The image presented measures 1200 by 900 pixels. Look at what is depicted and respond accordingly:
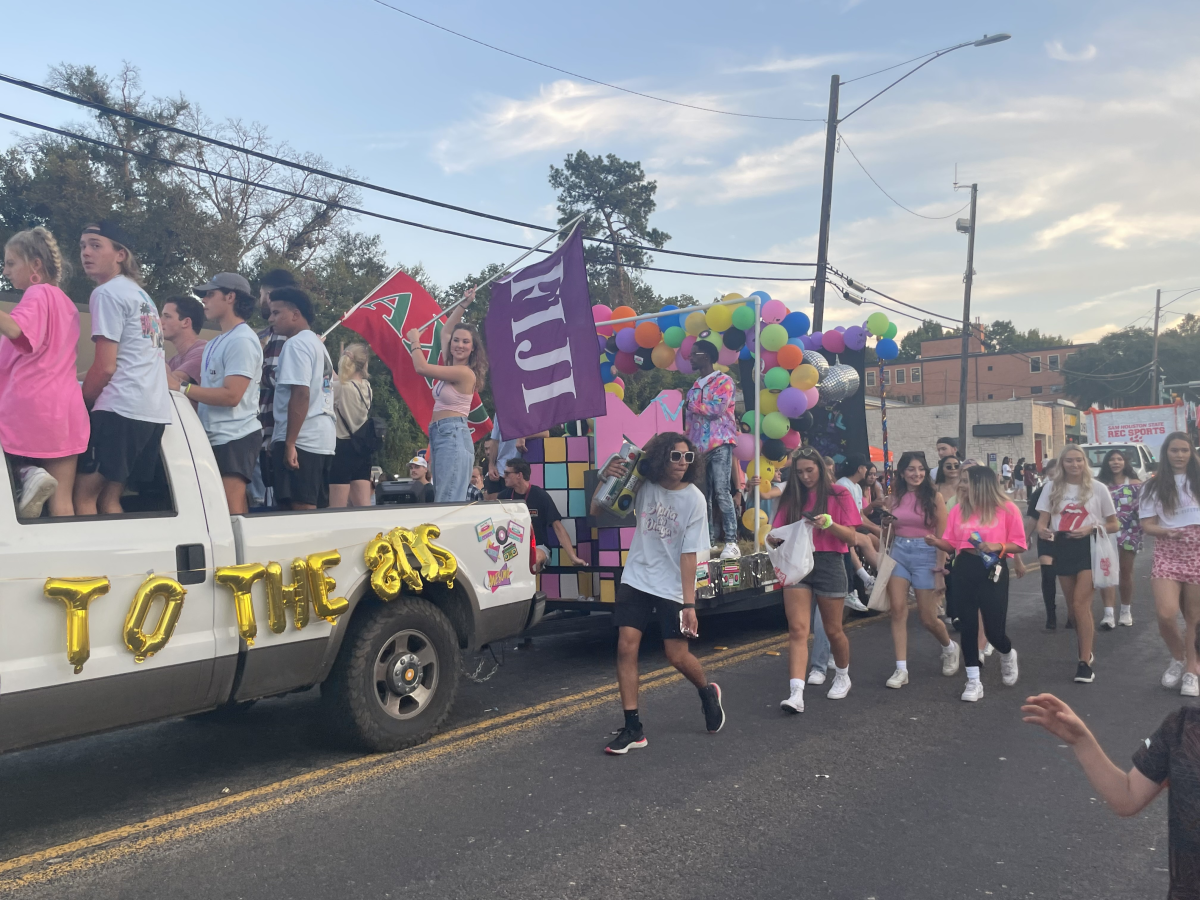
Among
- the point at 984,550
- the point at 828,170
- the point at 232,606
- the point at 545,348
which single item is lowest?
the point at 984,550

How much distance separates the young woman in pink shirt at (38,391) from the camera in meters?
3.86

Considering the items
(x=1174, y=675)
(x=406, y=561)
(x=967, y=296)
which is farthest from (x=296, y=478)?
(x=967, y=296)

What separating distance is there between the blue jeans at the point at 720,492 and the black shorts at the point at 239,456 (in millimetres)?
4869

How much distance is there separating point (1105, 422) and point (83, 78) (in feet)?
111

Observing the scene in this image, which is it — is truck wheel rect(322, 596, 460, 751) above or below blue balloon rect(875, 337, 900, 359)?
below

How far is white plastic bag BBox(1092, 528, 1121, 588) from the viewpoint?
761 cm

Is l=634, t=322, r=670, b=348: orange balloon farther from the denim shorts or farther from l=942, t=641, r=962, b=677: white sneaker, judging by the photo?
l=942, t=641, r=962, b=677: white sneaker

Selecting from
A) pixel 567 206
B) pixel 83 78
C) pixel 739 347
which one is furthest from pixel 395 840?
pixel 567 206

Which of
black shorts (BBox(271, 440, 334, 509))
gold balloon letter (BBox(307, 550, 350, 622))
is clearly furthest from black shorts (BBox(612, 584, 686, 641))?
black shorts (BBox(271, 440, 334, 509))

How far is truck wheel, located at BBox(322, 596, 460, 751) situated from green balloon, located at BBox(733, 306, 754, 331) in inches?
211

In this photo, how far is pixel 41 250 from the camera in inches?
168

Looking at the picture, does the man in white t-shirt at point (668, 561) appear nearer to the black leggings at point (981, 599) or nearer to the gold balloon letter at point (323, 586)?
the gold balloon letter at point (323, 586)

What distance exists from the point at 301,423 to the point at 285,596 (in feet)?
4.36

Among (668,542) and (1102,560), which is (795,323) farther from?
(668,542)
